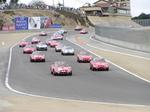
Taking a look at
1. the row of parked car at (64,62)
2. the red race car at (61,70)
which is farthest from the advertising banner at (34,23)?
the red race car at (61,70)

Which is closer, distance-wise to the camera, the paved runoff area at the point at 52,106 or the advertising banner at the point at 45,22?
the paved runoff area at the point at 52,106

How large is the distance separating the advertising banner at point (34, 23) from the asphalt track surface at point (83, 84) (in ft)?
291

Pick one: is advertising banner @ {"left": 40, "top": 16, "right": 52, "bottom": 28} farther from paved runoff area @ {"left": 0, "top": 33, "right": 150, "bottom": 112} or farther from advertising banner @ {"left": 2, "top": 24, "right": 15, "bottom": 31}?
paved runoff area @ {"left": 0, "top": 33, "right": 150, "bottom": 112}

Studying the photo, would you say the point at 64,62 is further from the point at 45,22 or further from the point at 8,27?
the point at 45,22

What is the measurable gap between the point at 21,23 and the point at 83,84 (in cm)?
10598

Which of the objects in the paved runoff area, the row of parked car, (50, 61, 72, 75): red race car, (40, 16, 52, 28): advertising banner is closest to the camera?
the paved runoff area

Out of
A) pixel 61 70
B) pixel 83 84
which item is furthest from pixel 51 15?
Result: pixel 83 84

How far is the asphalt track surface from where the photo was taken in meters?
37.8

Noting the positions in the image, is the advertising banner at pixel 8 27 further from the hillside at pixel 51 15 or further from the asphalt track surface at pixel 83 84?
the asphalt track surface at pixel 83 84

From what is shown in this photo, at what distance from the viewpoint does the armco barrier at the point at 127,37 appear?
2879 inches

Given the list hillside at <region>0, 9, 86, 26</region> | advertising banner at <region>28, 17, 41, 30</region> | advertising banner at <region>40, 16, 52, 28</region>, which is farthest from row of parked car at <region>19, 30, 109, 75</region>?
advertising banner at <region>40, 16, 52, 28</region>

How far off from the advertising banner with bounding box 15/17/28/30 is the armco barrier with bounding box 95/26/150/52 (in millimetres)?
46684

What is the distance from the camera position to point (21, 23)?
150750 mm

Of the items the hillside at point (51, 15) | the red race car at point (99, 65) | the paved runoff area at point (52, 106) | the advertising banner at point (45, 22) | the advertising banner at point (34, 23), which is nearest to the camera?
the paved runoff area at point (52, 106)
